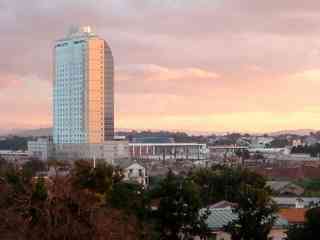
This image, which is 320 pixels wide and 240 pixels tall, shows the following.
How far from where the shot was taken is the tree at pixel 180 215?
20.6 m

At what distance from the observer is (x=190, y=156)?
385 ft

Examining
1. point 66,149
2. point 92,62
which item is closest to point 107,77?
point 92,62

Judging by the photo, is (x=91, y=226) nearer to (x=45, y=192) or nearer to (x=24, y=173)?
(x=45, y=192)

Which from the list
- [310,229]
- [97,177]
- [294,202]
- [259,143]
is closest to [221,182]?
[294,202]

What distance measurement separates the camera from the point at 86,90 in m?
105

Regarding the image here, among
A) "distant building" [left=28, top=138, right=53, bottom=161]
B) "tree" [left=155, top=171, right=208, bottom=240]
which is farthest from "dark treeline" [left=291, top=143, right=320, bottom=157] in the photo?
"tree" [left=155, top=171, right=208, bottom=240]

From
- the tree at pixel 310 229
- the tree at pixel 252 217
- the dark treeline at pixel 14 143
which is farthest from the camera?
the dark treeline at pixel 14 143

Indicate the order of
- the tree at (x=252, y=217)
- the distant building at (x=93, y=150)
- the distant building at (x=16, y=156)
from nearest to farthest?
1. the tree at (x=252, y=217)
2. the distant building at (x=16, y=156)
3. the distant building at (x=93, y=150)

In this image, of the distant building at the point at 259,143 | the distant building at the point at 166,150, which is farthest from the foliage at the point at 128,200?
the distant building at the point at 259,143

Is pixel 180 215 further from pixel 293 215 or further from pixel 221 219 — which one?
pixel 293 215

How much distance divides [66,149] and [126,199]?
3460 inches

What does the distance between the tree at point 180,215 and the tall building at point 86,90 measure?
84.2 meters

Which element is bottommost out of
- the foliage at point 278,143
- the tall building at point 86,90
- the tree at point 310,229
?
the tree at point 310,229

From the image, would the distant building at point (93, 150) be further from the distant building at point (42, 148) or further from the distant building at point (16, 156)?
the distant building at point (16, 156)
